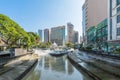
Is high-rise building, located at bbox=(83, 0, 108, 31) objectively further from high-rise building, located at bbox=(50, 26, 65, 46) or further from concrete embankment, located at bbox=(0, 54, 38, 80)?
concrete embankment, located at bbox=(0, 54, 38, 80)

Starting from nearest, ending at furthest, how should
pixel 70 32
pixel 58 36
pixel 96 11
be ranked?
pixel 96 11 < pixel 58 36 < pixel 70 32

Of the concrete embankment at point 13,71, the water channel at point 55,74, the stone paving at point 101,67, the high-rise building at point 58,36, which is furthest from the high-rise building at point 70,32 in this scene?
the concrete embankment at point 13,71

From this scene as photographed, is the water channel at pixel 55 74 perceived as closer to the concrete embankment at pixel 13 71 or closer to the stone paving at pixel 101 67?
the concrete embankment at pixel 13 71

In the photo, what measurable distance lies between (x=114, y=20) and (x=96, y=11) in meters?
51.9

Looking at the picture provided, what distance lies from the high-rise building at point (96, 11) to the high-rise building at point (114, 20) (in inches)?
1559

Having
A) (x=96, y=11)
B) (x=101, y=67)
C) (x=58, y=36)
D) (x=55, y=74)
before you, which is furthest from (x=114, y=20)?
(x=58, y=36)

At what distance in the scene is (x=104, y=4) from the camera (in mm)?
86750

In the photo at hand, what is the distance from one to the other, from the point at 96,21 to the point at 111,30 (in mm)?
49888

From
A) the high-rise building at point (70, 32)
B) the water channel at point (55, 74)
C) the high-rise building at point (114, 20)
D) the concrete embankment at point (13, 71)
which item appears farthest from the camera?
the high-rise building at point (70, 32)

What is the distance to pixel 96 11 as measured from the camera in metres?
95.0

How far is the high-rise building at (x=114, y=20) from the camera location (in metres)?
42.3

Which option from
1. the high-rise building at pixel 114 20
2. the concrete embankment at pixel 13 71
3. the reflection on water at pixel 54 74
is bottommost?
the reflection on water at pixel 54 74

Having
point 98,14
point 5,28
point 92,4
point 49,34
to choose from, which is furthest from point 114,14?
point 49,34

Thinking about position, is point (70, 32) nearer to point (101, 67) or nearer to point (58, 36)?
point (58, 36)
